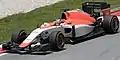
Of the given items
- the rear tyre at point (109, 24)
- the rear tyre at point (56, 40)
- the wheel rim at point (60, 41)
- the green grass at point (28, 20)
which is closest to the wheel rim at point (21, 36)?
the rear tyre at point (56, 40)

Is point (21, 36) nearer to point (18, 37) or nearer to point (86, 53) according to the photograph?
point (18, 37)

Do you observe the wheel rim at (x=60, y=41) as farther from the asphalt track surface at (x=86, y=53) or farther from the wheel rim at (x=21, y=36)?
the wheel rim at (x=21, y=36)

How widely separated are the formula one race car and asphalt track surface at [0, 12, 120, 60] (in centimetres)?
25

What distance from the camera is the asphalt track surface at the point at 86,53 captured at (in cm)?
1009

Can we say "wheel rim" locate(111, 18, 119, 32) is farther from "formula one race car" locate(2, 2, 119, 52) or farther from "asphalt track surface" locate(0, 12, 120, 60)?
"asphalt track surface" locate(0, 12, 120, 60)

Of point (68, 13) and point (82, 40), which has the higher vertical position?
point (68, 13)

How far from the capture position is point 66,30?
1190 cm

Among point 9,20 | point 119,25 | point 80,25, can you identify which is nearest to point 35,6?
point 9,20

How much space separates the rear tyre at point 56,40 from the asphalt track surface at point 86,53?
176 mm

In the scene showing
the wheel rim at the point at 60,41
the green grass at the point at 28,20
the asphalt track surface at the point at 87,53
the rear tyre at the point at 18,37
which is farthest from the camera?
the green grass at the point at 28,20

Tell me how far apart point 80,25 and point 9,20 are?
7015 mm

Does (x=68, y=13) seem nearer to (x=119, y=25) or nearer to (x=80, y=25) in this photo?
(x=80, y=25)

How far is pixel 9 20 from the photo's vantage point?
60.9 ft

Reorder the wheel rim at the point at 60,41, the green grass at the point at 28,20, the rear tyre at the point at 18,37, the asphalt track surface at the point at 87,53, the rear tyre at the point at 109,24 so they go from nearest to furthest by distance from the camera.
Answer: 1. the asphalt track surface at the point at 87,53
2. the wheel rim at the point at 60,41
3. the rear tyre at the point at 18,37
4. the rear tyre at the point at 109,24
5. the green grass at the point at 28,20
